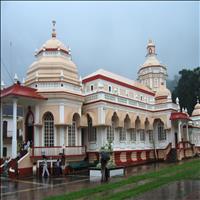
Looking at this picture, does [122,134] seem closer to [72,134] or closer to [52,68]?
[72,134]

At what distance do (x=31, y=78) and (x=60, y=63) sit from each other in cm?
270

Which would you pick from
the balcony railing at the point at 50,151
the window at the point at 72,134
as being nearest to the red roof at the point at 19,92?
the window at the point at 72,134

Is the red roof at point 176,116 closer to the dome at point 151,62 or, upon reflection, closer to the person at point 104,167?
the dome at point 151,62

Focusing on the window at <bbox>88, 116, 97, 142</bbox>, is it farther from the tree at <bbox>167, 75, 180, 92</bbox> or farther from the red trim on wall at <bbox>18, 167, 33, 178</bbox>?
the tree at <bbox>167, 75, 180, 92</bbox>

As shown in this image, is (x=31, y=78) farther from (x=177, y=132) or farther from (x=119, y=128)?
(x=177, y=132)

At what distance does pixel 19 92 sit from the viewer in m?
22.5

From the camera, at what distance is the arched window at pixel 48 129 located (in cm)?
2428

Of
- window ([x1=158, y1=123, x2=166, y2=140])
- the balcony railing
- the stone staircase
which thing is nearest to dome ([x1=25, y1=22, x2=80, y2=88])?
the balcony railing

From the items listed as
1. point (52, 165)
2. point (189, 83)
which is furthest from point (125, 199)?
point (189, 83)

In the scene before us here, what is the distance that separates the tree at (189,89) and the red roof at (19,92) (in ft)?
129

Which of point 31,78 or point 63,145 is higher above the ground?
point 31,78

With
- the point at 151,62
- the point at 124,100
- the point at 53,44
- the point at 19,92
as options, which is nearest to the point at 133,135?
the point at 124,100

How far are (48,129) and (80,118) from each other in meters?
2.66

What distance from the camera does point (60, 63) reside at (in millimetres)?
26406
